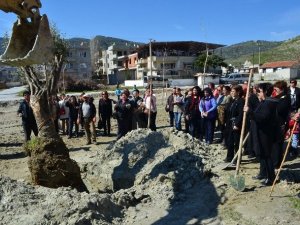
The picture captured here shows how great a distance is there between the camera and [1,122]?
25625 millimetres

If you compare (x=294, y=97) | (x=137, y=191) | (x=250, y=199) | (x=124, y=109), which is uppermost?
(x=294, y=97)

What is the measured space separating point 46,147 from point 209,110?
5.35 meters

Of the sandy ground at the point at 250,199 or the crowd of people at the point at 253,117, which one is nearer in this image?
the sandy ground at the point at 250,199

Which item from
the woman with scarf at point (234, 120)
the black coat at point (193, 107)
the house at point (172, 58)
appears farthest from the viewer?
the house at point (172, 58)

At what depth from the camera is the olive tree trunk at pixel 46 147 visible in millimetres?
8078

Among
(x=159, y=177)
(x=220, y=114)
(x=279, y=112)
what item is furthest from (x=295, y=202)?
(x=220, y=114)

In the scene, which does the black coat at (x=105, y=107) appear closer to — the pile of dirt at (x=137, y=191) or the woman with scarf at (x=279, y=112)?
the pile of dirt at (x=137, y=191)

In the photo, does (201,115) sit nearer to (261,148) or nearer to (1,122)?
(261,148)

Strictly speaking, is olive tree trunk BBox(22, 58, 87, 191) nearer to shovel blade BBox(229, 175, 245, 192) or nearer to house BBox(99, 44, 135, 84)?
shovel blade BBox(229, 175, 245, 192)

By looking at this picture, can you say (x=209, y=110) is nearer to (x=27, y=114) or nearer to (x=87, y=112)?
(x=87, y=112)

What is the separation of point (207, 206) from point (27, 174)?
5.37 meters

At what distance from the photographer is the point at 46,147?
8.10m

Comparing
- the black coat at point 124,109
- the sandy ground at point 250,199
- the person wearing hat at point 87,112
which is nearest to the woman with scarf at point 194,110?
the black coat at point 124,109

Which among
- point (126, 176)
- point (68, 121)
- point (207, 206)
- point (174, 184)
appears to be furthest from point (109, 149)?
point (68, 121)
